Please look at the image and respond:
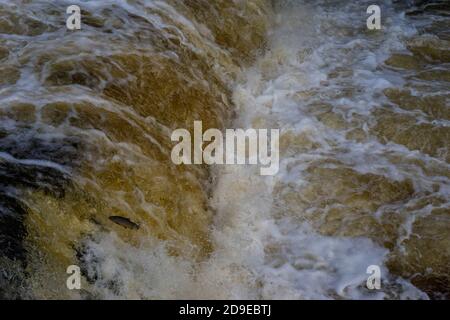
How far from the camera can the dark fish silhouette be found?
11.3ft

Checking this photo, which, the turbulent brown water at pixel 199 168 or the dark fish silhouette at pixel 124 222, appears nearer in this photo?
the turbulent brown water at pixel 199 168

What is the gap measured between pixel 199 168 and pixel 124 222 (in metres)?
1.05

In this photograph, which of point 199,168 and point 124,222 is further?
point 199,168

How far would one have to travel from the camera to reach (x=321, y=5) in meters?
7.54

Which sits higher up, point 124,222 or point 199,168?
point 199,168

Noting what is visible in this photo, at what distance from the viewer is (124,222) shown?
346 centimetres

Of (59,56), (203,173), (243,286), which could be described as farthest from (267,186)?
(59,56)

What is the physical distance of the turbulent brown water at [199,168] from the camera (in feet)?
10.8

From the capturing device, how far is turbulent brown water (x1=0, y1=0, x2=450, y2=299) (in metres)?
3.29

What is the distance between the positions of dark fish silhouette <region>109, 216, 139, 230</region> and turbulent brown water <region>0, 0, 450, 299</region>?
0.03 meters

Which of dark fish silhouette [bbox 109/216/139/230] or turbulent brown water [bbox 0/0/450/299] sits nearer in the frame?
turbulent brown water [bbox 0/0/450/299]

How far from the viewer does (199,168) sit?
4.30m

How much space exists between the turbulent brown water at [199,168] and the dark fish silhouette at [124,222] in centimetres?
3

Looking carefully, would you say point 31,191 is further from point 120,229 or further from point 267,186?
point 267,186
